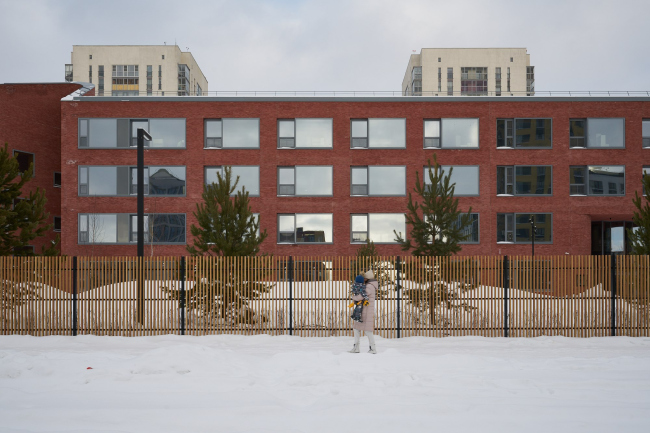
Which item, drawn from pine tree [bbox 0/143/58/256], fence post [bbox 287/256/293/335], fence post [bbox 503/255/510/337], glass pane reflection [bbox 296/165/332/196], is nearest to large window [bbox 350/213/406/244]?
glass pane reflection [bbox 296/165/332/196]

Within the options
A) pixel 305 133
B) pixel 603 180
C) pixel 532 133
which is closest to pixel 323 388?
pixel 305 133

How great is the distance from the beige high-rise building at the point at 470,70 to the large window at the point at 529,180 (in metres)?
64.9

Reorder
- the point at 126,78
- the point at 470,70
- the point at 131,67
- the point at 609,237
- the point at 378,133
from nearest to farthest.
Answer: the point at 378,133 < the point at 609,237 < the point at 131,67 < the point at 126,78 < the point at 470,70

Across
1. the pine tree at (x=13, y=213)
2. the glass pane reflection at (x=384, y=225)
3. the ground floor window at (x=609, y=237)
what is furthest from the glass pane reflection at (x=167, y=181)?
the ground floor window at (x=609, y=237)

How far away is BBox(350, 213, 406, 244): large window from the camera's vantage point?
3516 centimetres

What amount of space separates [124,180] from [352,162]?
16321mm

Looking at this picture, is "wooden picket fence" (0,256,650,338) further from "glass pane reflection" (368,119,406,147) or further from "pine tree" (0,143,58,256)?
"glass pane reflection" (368,119,406,147)

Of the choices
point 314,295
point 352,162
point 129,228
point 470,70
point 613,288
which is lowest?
point 314,295

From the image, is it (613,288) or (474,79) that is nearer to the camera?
(613,288)

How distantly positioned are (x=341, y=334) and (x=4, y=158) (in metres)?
15.0

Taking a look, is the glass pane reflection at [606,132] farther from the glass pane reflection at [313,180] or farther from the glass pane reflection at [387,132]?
the glass pane reflection at [313,180]

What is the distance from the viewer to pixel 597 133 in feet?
115

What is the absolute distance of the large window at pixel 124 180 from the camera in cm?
3516

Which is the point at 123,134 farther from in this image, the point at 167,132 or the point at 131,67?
the point at 131,67
